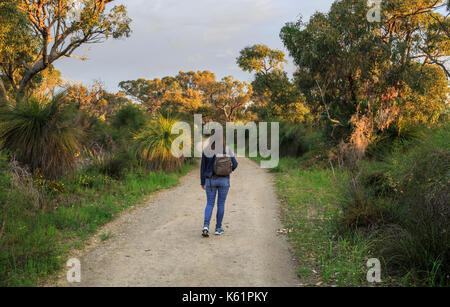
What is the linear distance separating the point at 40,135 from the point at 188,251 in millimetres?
4790

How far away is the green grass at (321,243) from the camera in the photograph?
14.0 feet

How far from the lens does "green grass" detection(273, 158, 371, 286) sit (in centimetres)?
427

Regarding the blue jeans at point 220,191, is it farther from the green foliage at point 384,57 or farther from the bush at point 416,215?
the green foliage at point 384,57

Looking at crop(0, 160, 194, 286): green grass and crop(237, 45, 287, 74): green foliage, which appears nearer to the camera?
crop(0, 160, 194, 286): green grass

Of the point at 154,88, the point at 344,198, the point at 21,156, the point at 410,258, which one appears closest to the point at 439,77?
the point at 344,198

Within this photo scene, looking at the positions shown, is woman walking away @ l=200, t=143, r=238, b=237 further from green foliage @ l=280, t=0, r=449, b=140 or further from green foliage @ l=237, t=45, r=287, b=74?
green foliage @ l=237, t=45, r=287, b=74

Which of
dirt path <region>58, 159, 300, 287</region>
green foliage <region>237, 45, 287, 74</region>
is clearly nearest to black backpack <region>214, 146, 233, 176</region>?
dirt path <region>58, 159, 300, 287</region>

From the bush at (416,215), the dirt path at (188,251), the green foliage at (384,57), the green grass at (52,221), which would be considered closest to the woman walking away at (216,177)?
the dirt path at (188,251)

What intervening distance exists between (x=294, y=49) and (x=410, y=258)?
10813 millimetres

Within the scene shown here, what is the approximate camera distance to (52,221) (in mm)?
6121

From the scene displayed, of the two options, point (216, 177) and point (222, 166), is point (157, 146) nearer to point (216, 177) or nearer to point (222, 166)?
point (216, 177)

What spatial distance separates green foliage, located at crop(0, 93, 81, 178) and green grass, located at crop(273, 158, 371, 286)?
5360mm

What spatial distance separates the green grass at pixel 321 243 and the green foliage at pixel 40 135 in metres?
5.36

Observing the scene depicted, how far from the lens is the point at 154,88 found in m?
50.2
